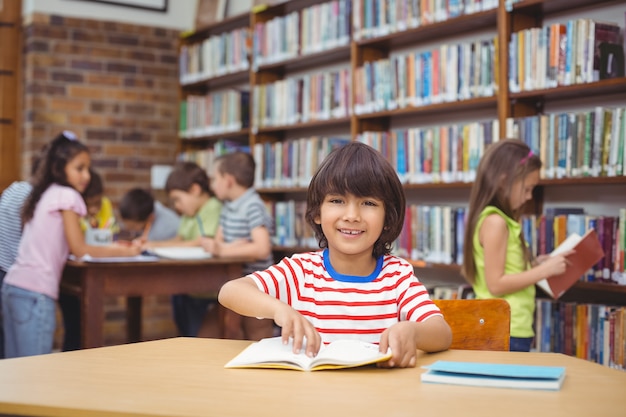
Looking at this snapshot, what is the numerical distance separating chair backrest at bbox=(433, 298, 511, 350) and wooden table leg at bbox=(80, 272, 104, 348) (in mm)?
2116

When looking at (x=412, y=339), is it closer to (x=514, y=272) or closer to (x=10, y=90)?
(x=514, y=272)

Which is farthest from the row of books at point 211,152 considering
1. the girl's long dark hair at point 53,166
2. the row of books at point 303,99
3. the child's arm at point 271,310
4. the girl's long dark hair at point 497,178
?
the child's arm at point 271,310

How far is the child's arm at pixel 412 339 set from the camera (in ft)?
4.57

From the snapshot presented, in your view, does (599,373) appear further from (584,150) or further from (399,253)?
(399,253)

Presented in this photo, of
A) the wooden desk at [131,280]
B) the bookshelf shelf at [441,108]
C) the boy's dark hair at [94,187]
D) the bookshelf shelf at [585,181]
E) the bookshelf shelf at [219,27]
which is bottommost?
the wooden desk at [131,280]

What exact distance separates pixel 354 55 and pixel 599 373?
128 inches

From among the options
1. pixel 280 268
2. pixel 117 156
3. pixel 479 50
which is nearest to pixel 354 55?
pixel 479 50

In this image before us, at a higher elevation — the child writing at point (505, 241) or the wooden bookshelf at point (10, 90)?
the wooden bookshelf at point (10, 90)

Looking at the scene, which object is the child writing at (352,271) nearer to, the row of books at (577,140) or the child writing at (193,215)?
the row of books at (577,140)

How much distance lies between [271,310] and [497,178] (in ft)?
5.08

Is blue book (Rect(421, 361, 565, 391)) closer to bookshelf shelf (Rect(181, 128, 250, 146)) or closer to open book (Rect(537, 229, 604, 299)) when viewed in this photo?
open book (Rect(537, 229, 604, 299))

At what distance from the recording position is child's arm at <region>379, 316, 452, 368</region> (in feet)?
4.57

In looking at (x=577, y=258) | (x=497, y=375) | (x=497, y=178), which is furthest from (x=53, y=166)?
(x=497, y=375)

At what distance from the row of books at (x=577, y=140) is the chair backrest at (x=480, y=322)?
159cm
